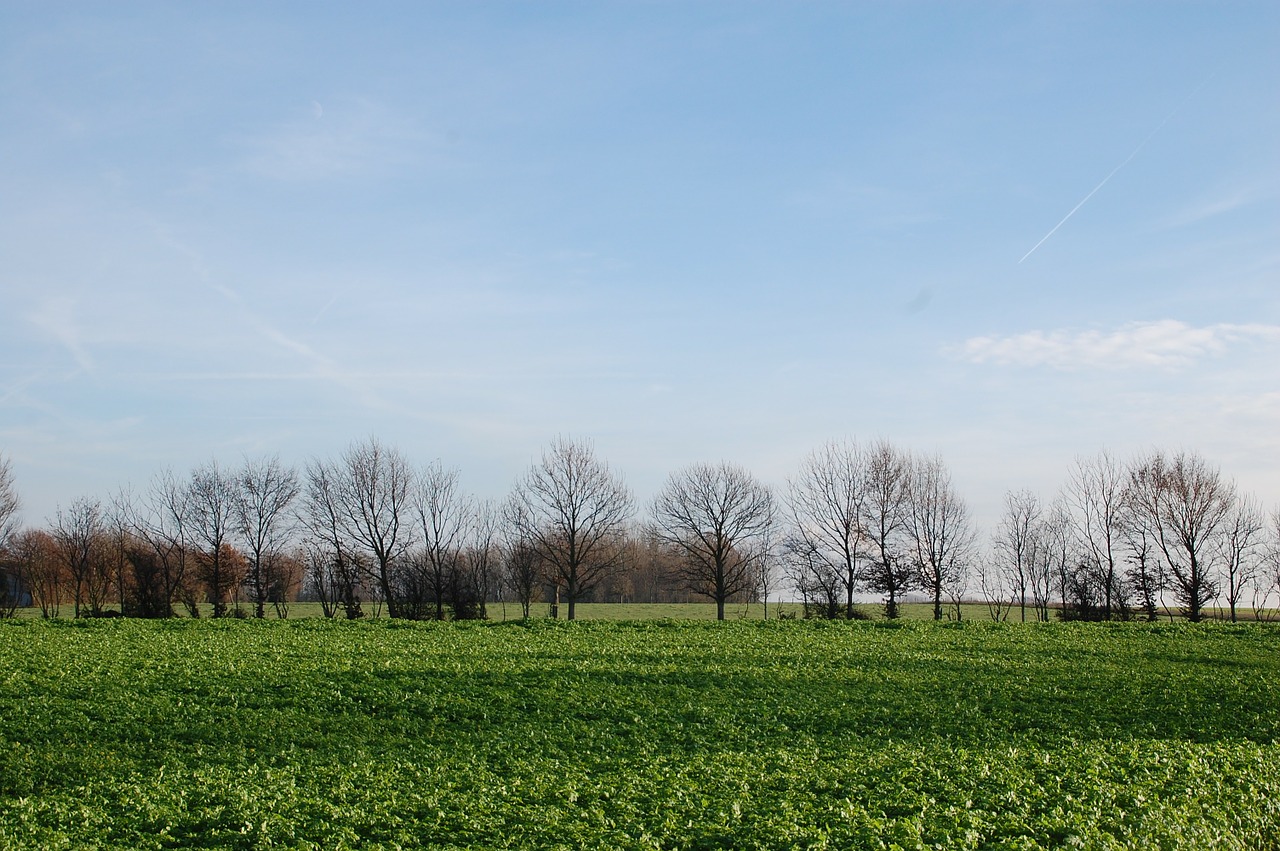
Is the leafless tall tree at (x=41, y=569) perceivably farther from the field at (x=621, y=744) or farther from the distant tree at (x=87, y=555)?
the field at (x=621, y=744)

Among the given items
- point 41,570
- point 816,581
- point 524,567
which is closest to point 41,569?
point 41,570

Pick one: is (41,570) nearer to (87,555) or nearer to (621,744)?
(87,555)

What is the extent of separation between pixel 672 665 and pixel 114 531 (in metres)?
57.8

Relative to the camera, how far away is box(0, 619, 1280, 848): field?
10.6 metres

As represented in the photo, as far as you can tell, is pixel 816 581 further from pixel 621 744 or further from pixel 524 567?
pixel 621 744

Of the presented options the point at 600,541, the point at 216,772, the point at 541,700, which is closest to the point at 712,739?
the point at 541,700

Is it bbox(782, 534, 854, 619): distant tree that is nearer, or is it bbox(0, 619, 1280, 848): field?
bbox(0, 619, 1280, 848): field

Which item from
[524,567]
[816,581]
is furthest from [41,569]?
[816,581]

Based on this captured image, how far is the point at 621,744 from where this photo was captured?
15.3m

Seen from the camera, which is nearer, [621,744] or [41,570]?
[621,744]

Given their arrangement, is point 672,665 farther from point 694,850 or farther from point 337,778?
point 694,850

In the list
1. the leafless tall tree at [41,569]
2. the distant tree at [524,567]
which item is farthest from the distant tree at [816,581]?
the leafless tall tree at [41,569]

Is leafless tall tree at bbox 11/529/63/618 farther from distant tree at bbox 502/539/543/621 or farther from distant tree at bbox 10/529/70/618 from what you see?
distant tree at bbox 502/539/543/621

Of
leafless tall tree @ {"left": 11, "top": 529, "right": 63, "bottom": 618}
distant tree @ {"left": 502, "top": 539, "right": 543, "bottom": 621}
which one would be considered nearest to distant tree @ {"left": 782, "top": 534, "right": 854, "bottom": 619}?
distant tree @ {"left": 502, "top": 539, "right": 543, "bottom": 621}
